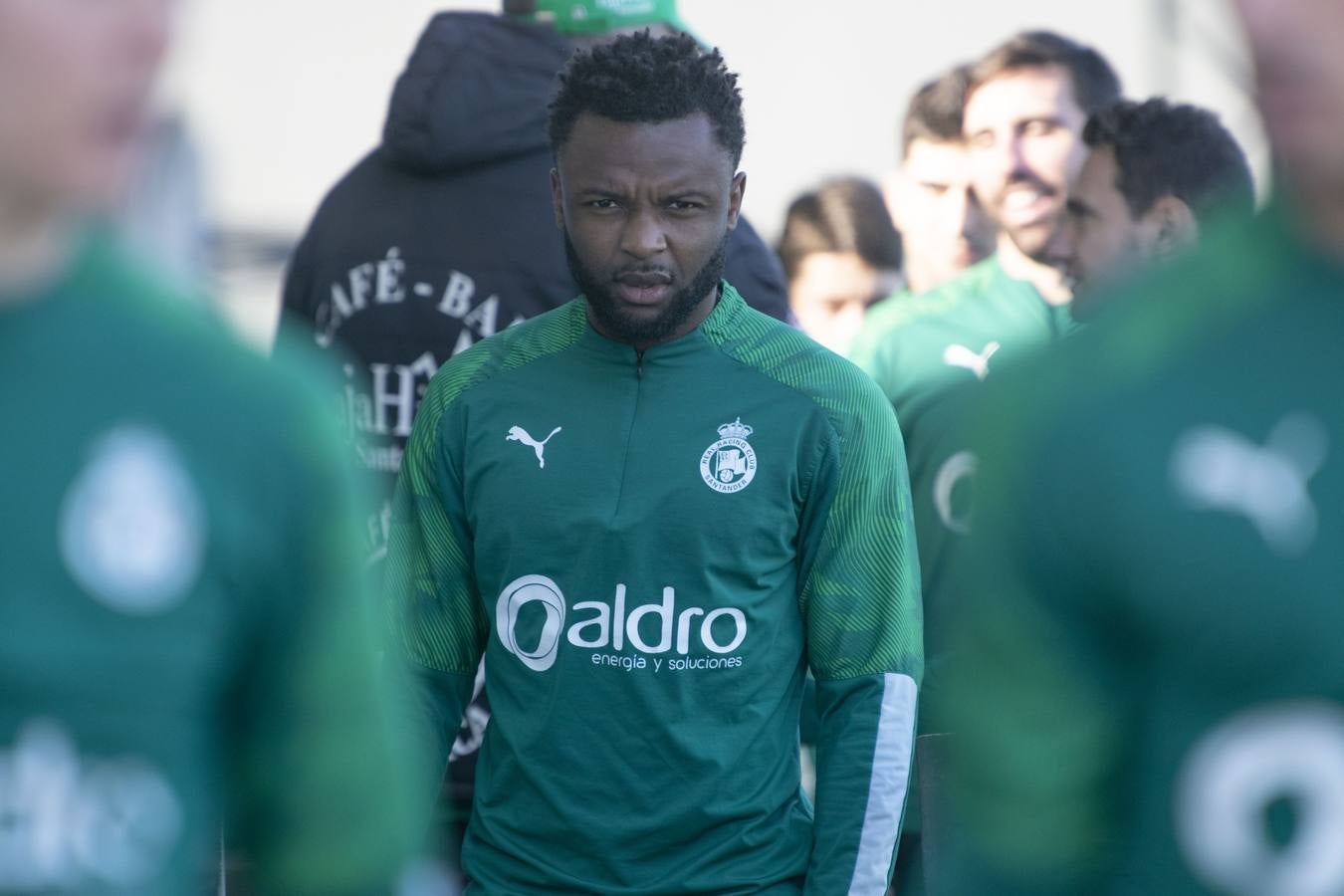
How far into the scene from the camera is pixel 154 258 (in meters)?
1.38

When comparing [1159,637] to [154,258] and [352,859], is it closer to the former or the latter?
[352,859]

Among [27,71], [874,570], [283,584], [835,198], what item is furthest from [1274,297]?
[835,198]

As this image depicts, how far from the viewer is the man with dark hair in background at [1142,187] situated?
11.9 ft

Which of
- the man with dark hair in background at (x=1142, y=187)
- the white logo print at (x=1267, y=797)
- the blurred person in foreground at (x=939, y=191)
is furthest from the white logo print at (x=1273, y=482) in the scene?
the blurred person in foreground at (x=939, y=191)

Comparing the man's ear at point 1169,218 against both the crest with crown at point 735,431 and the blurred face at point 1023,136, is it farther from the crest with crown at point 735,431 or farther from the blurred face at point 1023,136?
the crest with crown at point 735,431

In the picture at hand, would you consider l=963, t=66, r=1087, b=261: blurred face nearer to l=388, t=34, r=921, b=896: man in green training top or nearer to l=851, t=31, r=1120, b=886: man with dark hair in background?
l=851, t=31, r=1120, b=886: man with dark hair in background

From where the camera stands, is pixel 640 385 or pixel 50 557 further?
pixel 640 385

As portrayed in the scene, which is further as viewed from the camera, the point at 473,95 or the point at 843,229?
the point at 843,229

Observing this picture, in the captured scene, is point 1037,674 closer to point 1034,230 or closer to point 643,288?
point 643,288

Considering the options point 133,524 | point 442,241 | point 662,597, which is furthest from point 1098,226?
point 133,524

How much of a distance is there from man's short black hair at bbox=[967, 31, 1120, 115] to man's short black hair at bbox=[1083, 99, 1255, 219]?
683mm

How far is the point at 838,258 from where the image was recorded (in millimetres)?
5680

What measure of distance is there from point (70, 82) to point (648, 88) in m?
1.59

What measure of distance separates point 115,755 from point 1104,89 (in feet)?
12.0
